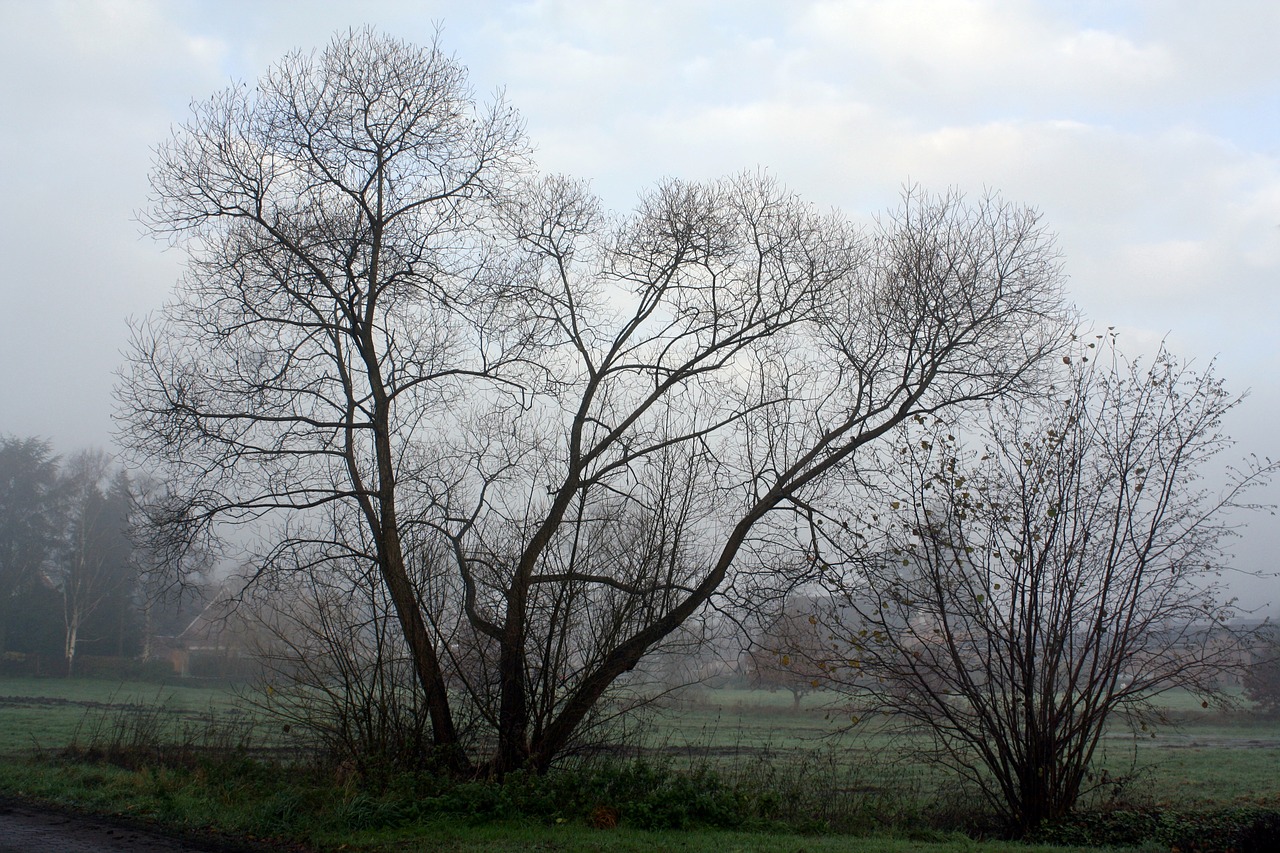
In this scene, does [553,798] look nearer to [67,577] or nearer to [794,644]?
[794,644]

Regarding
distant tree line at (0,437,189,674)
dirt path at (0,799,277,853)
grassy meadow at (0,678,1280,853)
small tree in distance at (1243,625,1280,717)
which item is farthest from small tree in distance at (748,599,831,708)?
distant tree line at (0,437,189,674)

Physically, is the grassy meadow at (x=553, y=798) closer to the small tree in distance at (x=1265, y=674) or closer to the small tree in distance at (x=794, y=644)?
the small tree in distance at (x=794, y=644)

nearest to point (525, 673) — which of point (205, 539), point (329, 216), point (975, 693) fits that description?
point (205, 539)

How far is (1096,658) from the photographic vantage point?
35.0 ft

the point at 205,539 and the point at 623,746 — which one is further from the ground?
the point at 205,539

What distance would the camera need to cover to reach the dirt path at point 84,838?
812 centimetres

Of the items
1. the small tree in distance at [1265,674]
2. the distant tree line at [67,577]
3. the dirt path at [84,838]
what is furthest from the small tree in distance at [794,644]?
the distant tree line at [67,577]

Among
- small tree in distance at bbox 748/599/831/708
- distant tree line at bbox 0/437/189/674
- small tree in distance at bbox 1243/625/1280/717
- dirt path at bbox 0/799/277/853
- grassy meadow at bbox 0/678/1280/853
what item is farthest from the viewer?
distant tree line at bbox 0/437/189/674

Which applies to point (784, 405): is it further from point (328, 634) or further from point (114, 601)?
point (114, 601)

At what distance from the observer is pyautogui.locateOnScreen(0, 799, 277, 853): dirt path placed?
812 centimetres

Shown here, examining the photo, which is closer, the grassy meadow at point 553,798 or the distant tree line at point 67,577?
the grassy meadow at point 553,798

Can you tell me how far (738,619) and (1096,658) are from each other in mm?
4817

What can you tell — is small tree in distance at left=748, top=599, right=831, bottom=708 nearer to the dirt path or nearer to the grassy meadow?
the grassy meadow

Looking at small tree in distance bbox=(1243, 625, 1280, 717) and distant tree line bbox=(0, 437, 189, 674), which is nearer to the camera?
small tree in distance bbox=(1243, 625, 1280, 717)
